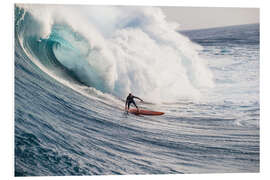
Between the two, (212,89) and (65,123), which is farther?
(212,89)

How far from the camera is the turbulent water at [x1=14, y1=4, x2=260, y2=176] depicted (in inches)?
161

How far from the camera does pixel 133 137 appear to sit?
13.8 feet

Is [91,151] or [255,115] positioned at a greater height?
[255,115]

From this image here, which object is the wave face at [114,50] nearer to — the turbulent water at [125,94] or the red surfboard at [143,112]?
the turbulent water at [125,94]

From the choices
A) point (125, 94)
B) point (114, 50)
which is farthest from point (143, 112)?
point (114, 50)

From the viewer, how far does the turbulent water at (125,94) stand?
13.4 feet

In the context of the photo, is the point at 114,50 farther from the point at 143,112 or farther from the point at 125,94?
the point at 143,112

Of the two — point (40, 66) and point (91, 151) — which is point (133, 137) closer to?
point (91, 151)

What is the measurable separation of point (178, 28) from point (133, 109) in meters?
1.19

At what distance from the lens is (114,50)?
168 inches

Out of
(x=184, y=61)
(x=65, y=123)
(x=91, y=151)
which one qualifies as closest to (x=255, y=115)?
(x=184, y=61)

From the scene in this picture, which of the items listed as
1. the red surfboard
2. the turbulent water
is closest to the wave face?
the turbulent water

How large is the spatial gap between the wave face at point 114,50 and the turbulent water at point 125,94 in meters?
0.01

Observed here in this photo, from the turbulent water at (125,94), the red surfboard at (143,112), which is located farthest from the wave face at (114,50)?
the red surfboard at (143,112)
